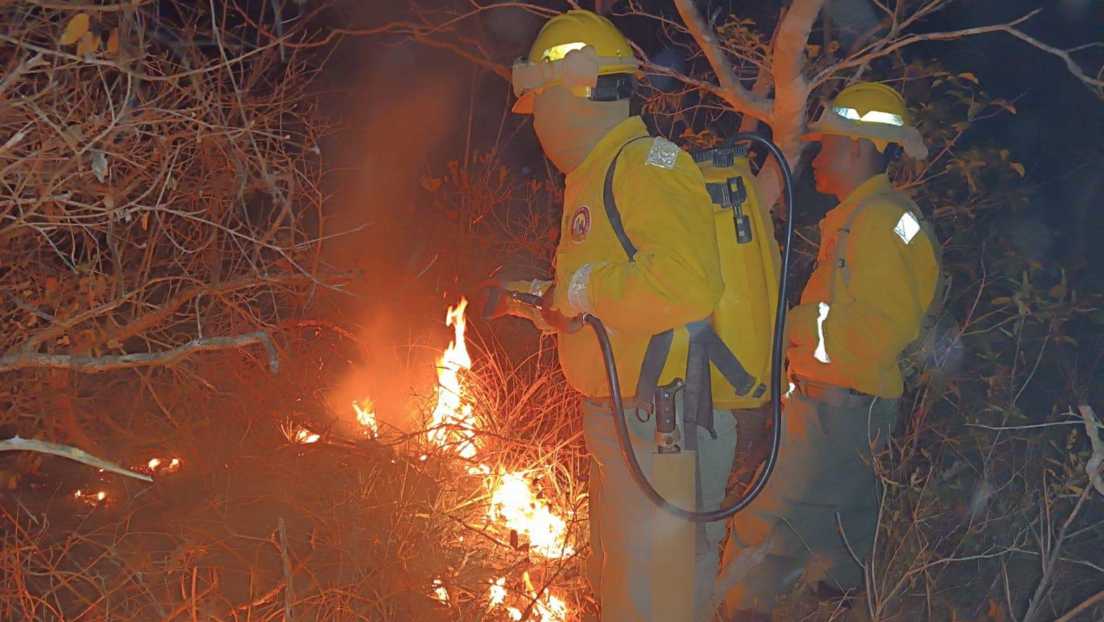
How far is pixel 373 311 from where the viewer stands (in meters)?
6.19

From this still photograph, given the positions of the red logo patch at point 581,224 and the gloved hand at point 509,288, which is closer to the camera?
the red logo patch at point 581,224

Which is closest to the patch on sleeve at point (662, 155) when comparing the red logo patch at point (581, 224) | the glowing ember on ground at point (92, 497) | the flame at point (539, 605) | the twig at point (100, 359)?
the red logo patch at point (581, 224)

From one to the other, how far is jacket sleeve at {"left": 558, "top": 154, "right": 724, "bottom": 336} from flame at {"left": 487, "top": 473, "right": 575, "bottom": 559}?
2137 millimetres

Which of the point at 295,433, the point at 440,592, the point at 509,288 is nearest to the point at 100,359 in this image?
the point at 509,288

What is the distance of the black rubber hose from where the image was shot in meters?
2.54

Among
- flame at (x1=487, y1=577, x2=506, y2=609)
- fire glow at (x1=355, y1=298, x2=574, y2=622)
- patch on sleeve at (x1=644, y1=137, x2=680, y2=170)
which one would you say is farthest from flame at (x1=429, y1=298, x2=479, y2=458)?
patch on sleeve at (x1=644, y1=137, x2=680, y2=170)

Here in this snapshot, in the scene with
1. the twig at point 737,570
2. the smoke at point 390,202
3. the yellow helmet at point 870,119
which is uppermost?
the yellow helmet at point 870,119

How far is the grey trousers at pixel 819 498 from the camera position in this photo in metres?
3.76

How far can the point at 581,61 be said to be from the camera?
2662 mm

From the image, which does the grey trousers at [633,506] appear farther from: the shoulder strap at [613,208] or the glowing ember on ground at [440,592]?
the glowing ember on ground at [440,592]

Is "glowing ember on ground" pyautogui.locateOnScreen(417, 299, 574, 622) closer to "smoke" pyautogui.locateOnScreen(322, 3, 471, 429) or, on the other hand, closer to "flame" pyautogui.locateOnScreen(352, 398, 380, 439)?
"flame" pyautogui.locateOnScreen(352, 398, 380, 439)

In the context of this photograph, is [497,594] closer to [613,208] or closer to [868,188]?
[613,208]

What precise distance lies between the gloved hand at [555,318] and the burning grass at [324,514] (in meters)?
1.22

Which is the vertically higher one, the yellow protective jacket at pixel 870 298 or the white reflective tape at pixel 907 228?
the white reflective tape at pixel 907 228
